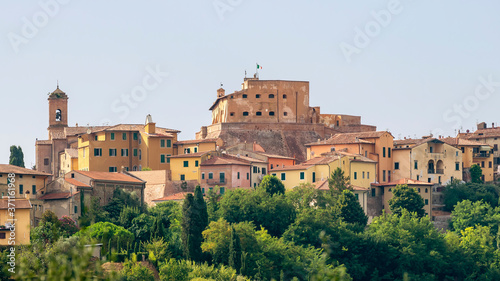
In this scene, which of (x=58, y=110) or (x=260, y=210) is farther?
(x=58, y=110)

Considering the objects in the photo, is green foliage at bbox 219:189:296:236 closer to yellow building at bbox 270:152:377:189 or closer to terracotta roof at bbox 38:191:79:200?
yellow building at bbox 270:152:377:189

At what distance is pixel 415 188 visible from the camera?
68938 millimetres

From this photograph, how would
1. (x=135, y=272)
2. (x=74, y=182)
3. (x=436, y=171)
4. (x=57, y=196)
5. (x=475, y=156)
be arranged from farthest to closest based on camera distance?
1. (x=475, y=156)
2. (x=436, y=171)
3. (x=74, y=182)
4. (x=57, y=196)
5. (x=135, y=272)

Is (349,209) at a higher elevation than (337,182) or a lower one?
lower

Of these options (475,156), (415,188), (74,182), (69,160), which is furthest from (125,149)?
(475,156)

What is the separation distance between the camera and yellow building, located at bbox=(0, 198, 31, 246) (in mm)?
49750

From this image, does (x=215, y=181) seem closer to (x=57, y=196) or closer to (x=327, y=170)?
(x=327, y=170)

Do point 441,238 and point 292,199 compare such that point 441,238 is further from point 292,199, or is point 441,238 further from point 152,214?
point 152,214

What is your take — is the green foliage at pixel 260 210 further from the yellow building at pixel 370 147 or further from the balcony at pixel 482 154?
the balcony at pixel 482 154

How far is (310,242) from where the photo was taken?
60.6 metres

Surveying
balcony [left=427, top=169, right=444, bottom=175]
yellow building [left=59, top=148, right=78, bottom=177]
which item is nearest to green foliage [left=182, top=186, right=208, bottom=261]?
yellow building [left=59, top=148, right=78, bottom=177]

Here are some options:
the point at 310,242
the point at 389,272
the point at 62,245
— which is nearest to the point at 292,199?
the point at 310,242

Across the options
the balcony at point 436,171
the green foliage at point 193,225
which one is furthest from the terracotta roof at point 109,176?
the balcony at point 436,171

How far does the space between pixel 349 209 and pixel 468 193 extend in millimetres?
12171
